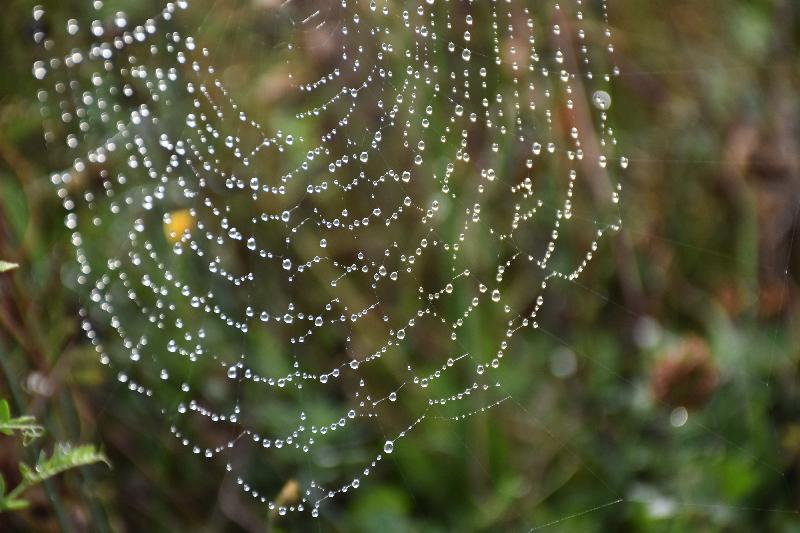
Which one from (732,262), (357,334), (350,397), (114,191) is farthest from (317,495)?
(732,262)

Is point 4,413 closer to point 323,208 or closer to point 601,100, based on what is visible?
point 323,208

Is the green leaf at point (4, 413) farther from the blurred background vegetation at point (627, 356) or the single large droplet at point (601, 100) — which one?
the single large droplet at point (601, 100)

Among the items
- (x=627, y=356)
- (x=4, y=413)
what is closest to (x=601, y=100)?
(x=627, y=356)

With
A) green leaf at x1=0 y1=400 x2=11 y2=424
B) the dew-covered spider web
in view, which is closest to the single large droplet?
the dew-covered spider web

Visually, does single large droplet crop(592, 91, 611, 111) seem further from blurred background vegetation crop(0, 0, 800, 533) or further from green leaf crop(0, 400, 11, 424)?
green leaf crop(0, 400, 11, 424)

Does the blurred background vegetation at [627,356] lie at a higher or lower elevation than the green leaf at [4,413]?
lower

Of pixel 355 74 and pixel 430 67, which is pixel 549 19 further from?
pixel 355 74

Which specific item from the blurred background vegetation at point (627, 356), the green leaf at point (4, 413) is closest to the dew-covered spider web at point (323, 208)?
the blurred background vegetation at point (627, 356)
